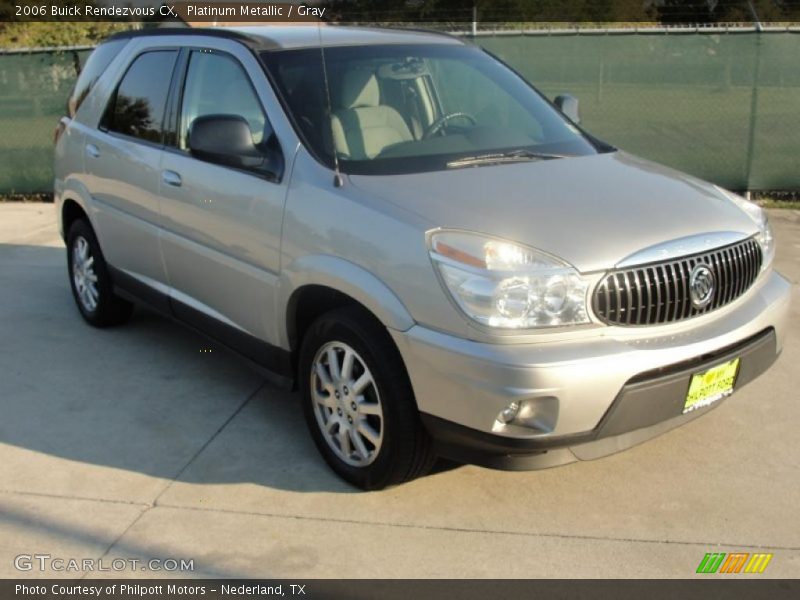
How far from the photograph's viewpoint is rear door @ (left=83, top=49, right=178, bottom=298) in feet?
16.3

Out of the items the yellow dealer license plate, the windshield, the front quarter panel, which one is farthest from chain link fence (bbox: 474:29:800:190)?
the front quarter panel

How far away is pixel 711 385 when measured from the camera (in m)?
3.56

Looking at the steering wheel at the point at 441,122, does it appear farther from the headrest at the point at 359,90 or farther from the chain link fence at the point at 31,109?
the chain link fence at the point at 31,109

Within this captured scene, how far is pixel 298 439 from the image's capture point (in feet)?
14.4

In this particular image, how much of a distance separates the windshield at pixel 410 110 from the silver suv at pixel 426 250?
0.01 m

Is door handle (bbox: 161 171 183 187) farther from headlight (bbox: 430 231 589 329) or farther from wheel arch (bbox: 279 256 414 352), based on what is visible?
headlight (bbox: 430 231 589 329)

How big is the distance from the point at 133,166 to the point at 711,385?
328 cm

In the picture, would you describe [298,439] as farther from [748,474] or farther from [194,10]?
[194,10]

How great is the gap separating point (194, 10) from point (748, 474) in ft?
28.3

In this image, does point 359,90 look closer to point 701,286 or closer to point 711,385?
point 701,286

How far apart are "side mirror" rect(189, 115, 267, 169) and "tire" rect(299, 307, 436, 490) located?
848 mm
